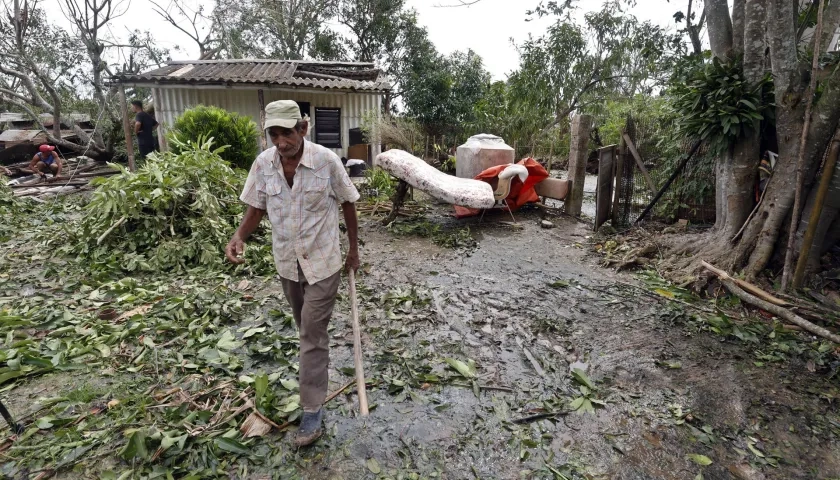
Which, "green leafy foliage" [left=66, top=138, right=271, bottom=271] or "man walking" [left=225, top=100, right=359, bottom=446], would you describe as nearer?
"man walking" [left=225, top=100, right=359, bottom=446]

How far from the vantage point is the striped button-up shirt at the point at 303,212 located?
2.37 meters

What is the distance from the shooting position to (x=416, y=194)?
33.2 ft

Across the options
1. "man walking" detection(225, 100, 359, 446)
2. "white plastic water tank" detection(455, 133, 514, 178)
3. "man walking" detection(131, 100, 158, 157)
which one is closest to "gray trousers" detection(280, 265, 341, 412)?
"man walking" detection(225, 100, 359, 446)

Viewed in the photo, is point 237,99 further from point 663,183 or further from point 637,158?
point 663,183

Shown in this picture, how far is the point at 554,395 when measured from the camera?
2943mm

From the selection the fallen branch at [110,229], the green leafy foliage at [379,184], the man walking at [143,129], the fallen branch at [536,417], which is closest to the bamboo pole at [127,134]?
the man walking at [143,129]

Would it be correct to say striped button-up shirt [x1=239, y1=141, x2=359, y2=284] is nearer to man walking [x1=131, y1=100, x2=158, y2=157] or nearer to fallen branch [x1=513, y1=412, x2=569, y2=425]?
fallen branch [x1=513, y1=412, x2=569, y2=425]

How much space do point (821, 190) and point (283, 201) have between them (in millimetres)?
4500

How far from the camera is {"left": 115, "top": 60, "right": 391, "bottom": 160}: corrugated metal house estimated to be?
10.8 m

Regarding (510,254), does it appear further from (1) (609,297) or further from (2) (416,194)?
(2) (416,194)

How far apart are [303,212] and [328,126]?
11.3 metres

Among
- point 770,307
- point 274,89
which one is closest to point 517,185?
point 770,307

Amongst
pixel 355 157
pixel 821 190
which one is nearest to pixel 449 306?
pixel 821 190

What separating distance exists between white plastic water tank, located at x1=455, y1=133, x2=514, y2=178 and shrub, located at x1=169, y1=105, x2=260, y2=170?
4.45 meters
